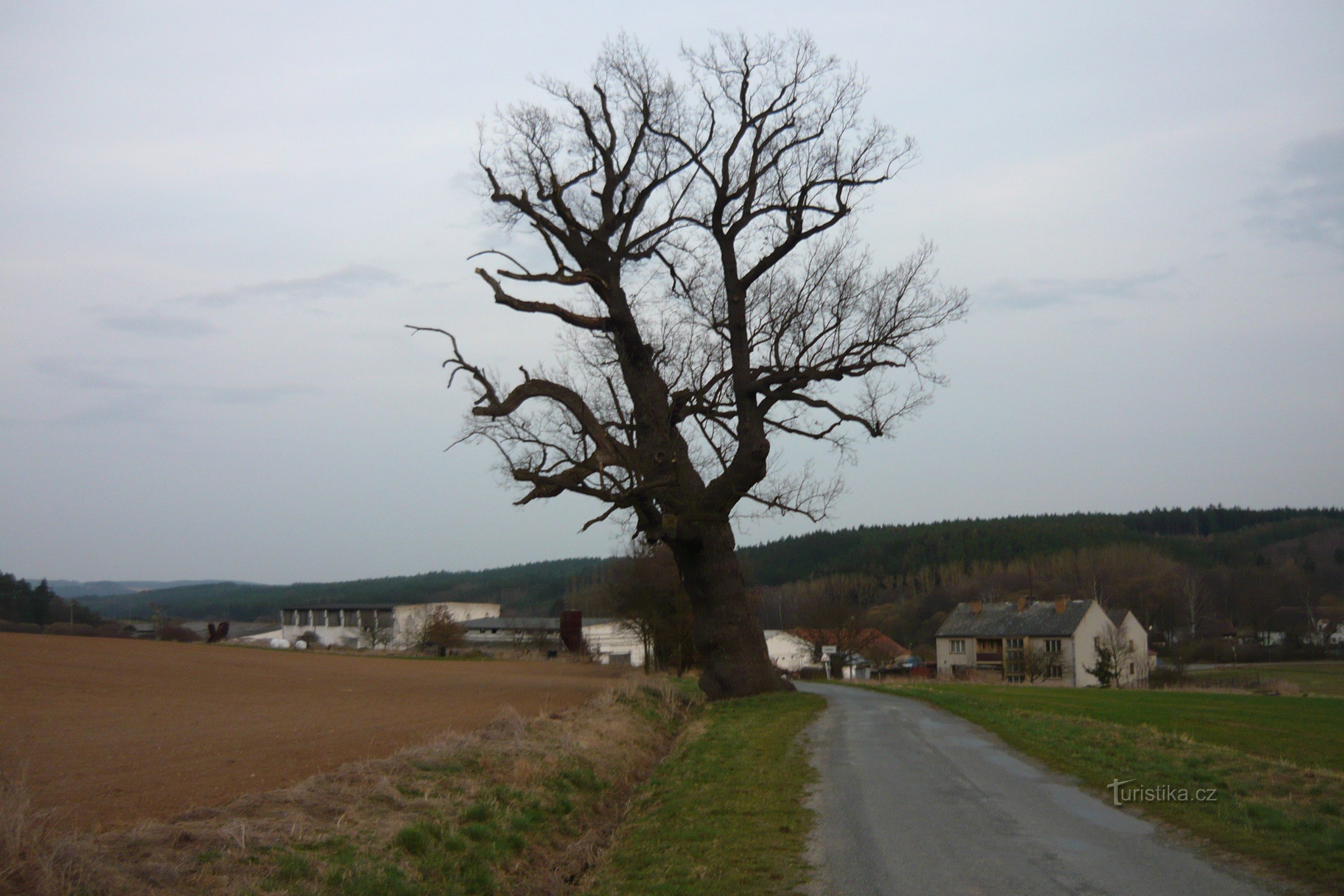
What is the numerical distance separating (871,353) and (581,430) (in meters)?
6.94

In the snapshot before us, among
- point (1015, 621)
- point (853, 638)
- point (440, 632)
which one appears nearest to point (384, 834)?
point (440, 632)

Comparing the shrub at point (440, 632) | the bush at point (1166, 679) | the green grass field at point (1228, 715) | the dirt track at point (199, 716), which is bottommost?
the bush at point (1166, 679)

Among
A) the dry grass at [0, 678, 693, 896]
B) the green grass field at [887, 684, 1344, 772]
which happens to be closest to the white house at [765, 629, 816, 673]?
the green grass field at [887, 684, 1344, 772]

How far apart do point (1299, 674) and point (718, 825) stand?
6685 centimetres

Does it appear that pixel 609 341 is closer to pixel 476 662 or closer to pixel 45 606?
pixel 476 662

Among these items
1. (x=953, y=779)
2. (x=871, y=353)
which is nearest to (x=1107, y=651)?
(x=871, y=353)

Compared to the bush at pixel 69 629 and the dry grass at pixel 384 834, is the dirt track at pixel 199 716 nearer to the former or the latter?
the dry grass at pixel 384 834

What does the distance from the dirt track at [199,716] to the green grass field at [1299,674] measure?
35579 millimetres

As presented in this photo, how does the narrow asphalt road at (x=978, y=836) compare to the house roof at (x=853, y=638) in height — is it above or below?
above

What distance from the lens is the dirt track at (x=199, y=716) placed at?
923cm

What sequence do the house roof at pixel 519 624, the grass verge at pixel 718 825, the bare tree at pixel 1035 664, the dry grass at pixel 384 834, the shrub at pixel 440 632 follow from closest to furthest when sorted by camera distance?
1. the dry grass at pixel 384 834
2. the grass verge at pixel 718 825
3. the shrub at pixel 440 632
4. the bare tree at pixel 1035 664
5. the house roof at pixel 519 624

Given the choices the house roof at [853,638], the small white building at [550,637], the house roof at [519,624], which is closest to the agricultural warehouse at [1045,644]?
the house roof at [853,638]

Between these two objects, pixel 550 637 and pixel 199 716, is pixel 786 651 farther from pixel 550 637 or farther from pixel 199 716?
pixel 199 716

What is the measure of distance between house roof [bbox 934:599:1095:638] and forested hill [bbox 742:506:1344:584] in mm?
52924
